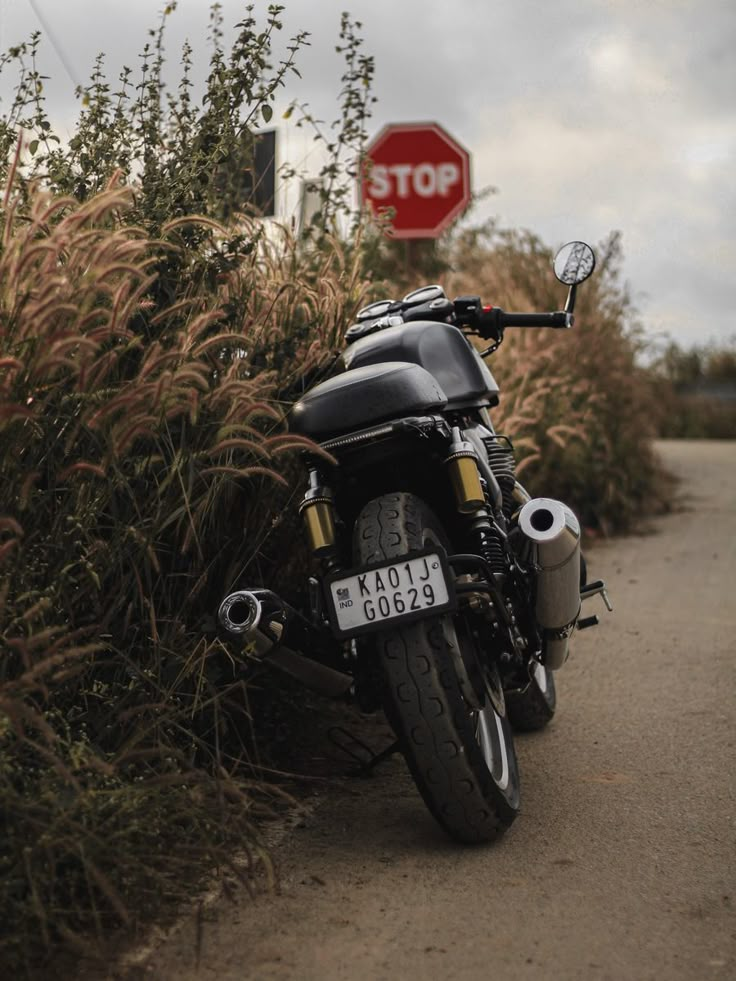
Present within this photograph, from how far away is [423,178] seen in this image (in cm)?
1159

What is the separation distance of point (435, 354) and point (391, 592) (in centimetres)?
104

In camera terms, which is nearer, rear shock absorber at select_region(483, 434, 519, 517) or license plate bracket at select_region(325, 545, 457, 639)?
license plate bracket at select_region(325, 545, 457, 639)

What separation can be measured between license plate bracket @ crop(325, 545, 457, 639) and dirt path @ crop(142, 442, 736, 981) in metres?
0.64

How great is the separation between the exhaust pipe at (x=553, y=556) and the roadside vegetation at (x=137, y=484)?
729mm

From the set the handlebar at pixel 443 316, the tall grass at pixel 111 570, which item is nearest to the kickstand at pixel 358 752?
Answer: the tall grass at pixel 111 570

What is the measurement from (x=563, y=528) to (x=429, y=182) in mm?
8418

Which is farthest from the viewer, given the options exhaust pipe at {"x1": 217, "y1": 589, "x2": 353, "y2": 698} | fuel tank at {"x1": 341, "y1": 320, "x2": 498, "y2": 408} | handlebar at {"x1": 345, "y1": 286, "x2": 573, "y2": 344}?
handlebar at {"x1": 345, "y1": 286, "x2": 573, "y2": 344}

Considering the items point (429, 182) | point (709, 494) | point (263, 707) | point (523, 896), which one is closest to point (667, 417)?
point (709, 494)

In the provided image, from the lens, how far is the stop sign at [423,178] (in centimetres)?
1147

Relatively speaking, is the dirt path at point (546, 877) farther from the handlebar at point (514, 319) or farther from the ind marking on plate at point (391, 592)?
the handlebar at point (514, 319)

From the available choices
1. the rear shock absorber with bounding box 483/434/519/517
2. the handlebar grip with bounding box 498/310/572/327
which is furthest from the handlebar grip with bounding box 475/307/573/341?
the rear shock absorber with bounding box 483/434/519/517

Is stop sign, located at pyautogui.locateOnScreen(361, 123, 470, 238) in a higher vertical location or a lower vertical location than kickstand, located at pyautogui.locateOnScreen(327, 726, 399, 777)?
higher

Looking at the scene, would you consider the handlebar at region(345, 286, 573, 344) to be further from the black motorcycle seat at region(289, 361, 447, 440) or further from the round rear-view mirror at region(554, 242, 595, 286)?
the black motorcycle seat at region(289, 361, 447, 440)

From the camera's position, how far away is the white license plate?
328 centimetres
